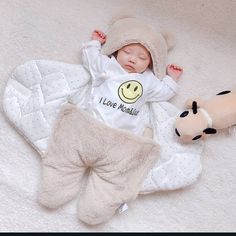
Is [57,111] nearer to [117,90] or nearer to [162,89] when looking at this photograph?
[117,90]

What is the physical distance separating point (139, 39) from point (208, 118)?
0.88ft

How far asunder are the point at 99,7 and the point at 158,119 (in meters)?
0.37

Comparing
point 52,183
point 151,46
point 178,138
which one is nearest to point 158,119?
point 178,138

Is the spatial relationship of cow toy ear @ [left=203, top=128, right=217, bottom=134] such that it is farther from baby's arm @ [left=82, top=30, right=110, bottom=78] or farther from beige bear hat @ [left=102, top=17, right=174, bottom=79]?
baby's arm @ [left=82, top=30, right=110, bottom=78]

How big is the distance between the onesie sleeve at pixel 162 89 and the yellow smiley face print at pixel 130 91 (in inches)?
1.8

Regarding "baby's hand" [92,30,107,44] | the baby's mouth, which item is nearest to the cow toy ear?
the baby's mouth

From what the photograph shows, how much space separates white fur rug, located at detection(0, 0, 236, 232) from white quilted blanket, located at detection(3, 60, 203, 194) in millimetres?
45

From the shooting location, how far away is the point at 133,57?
1.22m

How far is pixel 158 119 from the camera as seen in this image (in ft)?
4.18

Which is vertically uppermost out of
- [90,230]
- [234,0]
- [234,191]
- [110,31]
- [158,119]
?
[234,0]

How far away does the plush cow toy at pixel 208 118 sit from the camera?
1.20m

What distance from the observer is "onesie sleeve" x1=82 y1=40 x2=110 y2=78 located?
48.8 inches

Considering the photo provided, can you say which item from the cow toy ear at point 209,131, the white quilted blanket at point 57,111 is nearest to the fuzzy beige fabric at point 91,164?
the white quilted blanket at point 57,111

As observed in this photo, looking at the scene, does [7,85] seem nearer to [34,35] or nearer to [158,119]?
[34,35]
